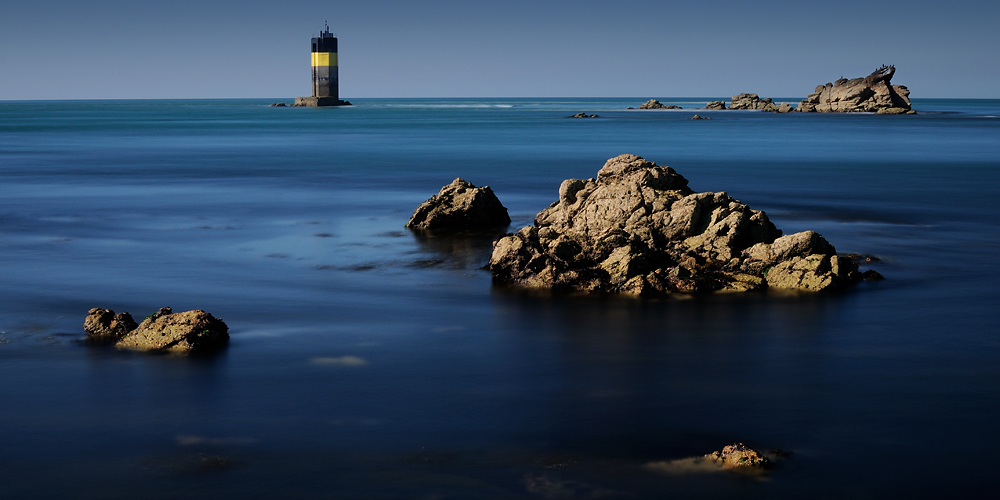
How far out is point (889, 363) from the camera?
1187cm

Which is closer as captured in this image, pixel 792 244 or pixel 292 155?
pixel 792 244

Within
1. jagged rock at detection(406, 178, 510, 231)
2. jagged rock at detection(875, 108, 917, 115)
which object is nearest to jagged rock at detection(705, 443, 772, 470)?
jagged rock at detection(406, 178, 510, 231)

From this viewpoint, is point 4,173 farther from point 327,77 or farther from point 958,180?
point 327,77

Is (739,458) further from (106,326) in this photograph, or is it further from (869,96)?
(869,96)

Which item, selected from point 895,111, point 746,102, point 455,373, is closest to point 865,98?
point 895,111

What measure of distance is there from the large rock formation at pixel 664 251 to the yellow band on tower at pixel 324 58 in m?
139

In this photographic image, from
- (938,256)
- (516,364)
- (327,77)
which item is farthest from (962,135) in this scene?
(327,77)

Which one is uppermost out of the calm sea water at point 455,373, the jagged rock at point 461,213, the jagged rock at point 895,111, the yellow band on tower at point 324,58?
the yellow band on tower at point 324,58

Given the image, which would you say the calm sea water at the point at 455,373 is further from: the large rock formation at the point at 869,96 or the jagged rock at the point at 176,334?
the large rock formation at the point at 869,96

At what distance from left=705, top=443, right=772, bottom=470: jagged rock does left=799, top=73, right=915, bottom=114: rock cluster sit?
123644 millimetres

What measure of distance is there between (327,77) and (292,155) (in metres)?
110

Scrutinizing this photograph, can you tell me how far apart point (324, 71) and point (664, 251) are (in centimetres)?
14695

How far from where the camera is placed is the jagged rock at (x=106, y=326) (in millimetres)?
12602

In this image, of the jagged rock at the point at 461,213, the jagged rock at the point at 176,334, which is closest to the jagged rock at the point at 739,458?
the jagged rock at the point at 176,334
